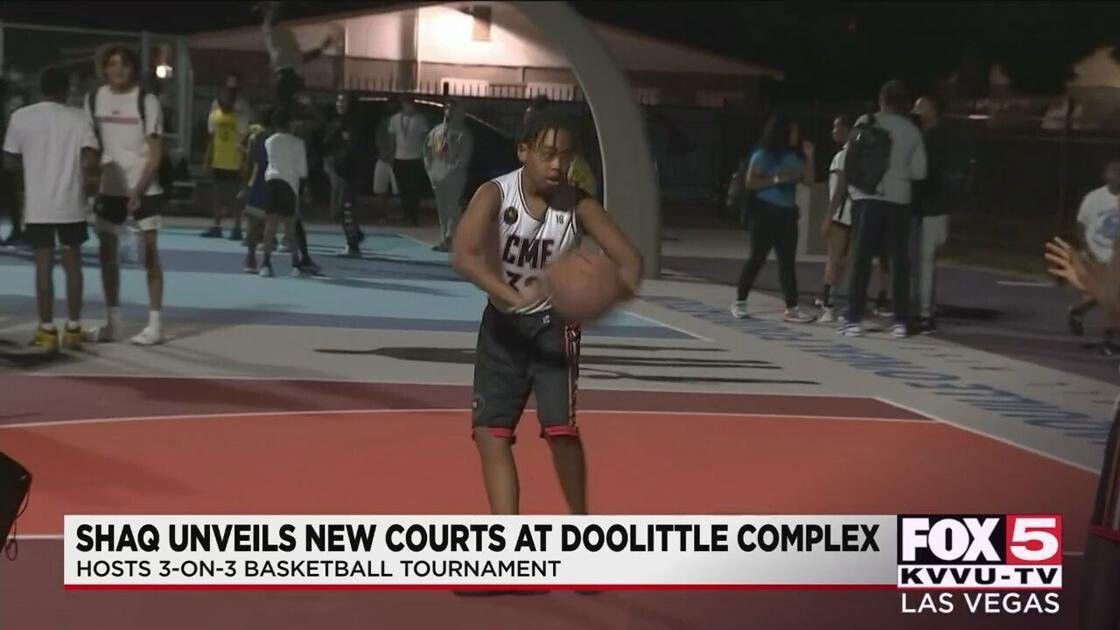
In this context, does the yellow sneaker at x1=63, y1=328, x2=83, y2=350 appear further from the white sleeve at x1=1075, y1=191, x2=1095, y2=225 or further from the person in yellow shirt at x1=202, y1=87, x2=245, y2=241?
the person in yellow shirt at x1=202, y1=87, x2=245, y2=241

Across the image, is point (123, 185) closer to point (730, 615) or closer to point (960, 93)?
point (730, 615)

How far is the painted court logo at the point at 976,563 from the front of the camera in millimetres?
6633

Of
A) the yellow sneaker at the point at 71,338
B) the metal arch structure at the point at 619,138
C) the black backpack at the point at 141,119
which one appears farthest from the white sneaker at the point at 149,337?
the metal arch structure at the point at 619,138

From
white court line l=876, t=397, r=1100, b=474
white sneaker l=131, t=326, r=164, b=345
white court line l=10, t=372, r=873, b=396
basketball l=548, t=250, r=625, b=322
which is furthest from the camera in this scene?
white sneaker l=131, t=326, r=164, b=345

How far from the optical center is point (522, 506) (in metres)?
8.50

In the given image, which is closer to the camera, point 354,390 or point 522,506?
point 522,506

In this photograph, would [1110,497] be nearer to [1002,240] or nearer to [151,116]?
[151,116]

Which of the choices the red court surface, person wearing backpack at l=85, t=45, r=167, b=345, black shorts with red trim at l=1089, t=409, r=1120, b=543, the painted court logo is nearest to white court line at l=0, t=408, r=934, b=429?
the red court surface

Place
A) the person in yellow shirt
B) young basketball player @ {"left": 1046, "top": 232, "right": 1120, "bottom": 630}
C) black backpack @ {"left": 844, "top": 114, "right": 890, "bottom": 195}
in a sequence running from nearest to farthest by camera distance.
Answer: young basketball player @ {"left": 1046, "top": 232, "right": 1120, "bottom": 630}, black backpack @ {"left": 844, "top": 114, "right": 890, "bottom": 195}, the person in yellow shirt

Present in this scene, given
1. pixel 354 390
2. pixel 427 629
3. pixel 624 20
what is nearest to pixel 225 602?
pixel 427 629

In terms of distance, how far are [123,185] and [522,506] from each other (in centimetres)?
576

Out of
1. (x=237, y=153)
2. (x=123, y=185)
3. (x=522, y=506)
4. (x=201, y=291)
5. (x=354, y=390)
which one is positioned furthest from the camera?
(x=237, y=153)

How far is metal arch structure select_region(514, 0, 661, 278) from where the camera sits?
21.3 m

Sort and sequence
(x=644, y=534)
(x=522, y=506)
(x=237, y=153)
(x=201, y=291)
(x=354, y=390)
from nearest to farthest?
1. (x=644, y=534)
2. (x=522, y=506)
3. (x=354, y=390)
4. (x=201, y=291)
5. (x=237, y=153)
